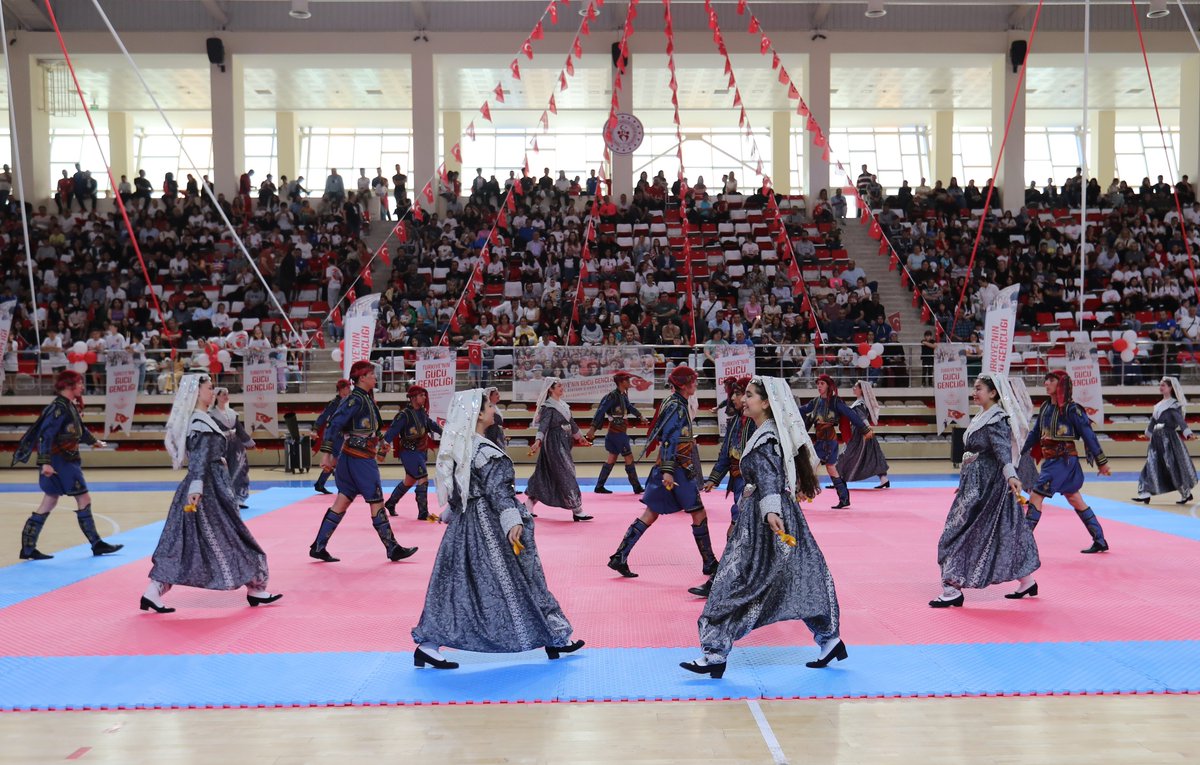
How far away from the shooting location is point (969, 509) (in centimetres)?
784

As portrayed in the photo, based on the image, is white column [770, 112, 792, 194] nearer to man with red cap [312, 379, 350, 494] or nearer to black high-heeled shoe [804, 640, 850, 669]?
man with red cap [312, 379, 350, 494]

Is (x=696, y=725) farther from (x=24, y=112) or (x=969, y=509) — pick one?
(x=24, y=112)

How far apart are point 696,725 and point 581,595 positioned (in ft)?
10.7

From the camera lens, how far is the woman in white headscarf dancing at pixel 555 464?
12.5m

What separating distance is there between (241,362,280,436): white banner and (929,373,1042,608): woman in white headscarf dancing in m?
14.5

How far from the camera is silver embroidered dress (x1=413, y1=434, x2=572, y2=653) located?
616 centimetres

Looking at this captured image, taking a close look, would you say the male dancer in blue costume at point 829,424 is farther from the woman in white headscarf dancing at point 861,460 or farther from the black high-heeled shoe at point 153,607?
the black high-heeled shoe at point 153,607

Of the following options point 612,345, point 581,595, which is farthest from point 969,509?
point 612,345

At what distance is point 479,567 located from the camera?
625 centimetres

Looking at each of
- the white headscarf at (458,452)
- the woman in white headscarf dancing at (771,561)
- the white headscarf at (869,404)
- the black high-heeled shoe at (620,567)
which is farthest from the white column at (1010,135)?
the white headscarf at (458,452)

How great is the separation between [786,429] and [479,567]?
198 cm

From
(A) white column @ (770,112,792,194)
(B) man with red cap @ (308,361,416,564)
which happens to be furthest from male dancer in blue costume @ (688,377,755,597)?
(A) white column @ (770,112,792,194)

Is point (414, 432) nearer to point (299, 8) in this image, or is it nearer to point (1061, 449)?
point (1061, 449)

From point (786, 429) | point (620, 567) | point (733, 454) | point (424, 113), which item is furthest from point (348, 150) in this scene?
point (786, 429)
